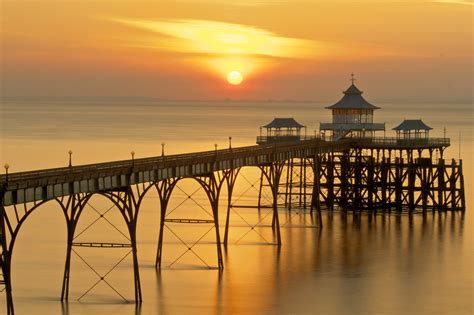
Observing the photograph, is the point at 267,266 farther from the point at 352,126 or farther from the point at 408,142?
the point at 352,126

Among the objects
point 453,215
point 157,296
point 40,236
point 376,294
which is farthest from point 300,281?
point 453,215

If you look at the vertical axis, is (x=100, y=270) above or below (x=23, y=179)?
below

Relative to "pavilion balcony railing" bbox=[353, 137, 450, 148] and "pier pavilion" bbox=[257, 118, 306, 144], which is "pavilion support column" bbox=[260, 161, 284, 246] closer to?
"pier pavilion" bbox=[257, 118, 306, 144]

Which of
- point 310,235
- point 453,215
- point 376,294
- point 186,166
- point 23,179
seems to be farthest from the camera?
point 453,215

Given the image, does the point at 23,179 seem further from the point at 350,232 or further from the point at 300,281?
the point at 350,232

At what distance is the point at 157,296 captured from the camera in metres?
59.5

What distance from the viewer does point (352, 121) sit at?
109 m

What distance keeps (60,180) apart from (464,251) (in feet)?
112

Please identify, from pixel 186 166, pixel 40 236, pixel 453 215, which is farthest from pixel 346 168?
pixel 186 166

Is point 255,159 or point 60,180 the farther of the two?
point 255,159

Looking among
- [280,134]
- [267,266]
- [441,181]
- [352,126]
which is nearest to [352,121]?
[352,126]

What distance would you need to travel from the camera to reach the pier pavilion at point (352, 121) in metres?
108

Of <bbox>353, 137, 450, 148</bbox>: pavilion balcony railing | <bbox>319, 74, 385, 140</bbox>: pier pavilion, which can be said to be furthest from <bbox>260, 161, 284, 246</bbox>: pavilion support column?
<bbox>319, 74, 385, 140</bbox>: pier pavilion

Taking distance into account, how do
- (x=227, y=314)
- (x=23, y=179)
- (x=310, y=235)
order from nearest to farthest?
(x=23, y=179)
(x=227, y=314)
(x=310, y=235)
